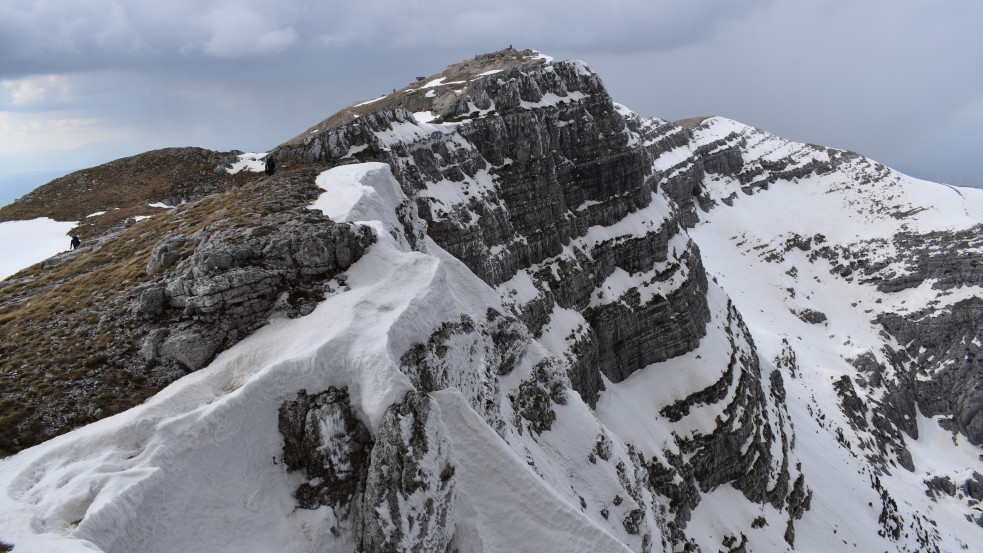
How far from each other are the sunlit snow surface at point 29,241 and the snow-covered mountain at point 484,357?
1770 millimetres

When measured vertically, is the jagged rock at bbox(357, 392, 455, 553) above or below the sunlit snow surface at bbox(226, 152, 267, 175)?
below

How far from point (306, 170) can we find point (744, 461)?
6339 cm

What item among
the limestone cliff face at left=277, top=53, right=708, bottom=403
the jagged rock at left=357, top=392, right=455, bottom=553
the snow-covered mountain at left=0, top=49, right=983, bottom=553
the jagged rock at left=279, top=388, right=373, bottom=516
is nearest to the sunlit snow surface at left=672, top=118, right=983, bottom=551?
the snow-covered mountain at left=0, top=49, right=983, bottom=553

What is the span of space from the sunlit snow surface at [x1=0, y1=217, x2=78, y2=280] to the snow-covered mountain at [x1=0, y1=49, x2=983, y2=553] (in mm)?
1770

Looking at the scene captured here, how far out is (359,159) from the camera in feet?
162

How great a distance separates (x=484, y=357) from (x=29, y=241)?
4013 centimetres

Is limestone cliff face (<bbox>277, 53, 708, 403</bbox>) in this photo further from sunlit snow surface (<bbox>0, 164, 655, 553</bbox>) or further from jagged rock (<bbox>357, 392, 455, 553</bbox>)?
jagged rock (<bbox>357, 392, 455, 553</bbox>)

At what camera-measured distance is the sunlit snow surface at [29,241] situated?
35.3 metres

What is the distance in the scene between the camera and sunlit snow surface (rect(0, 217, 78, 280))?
35281 mm

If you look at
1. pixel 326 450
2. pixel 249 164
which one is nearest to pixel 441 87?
pixel 249 164

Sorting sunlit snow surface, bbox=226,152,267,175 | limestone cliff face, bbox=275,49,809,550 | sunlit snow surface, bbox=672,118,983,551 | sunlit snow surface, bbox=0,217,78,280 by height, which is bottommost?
sunlit snow surface, bbox=672,118,983,551

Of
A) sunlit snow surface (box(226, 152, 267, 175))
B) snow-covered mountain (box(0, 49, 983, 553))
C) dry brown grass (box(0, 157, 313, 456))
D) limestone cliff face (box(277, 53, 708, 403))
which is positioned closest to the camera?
snow-covered mountain (box(0, 49, 983, 553))

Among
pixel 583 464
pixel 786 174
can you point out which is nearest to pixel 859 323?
pixel 786 174

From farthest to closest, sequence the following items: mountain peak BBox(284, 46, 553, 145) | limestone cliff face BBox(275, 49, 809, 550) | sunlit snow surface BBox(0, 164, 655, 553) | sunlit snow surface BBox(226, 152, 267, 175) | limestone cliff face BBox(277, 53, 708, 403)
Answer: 1. mountain peak BBox(284, 46, 553, 145)
2. limestone cliff face BBox(275, 49, 809, 550)
3. limestone cliff face BBox(277, 53, 708, 403)
4. sunlit snow surface BBox(226, 152, 267, 175)
5. sunlit snow surface BBox(0, 164, 655, 553)
